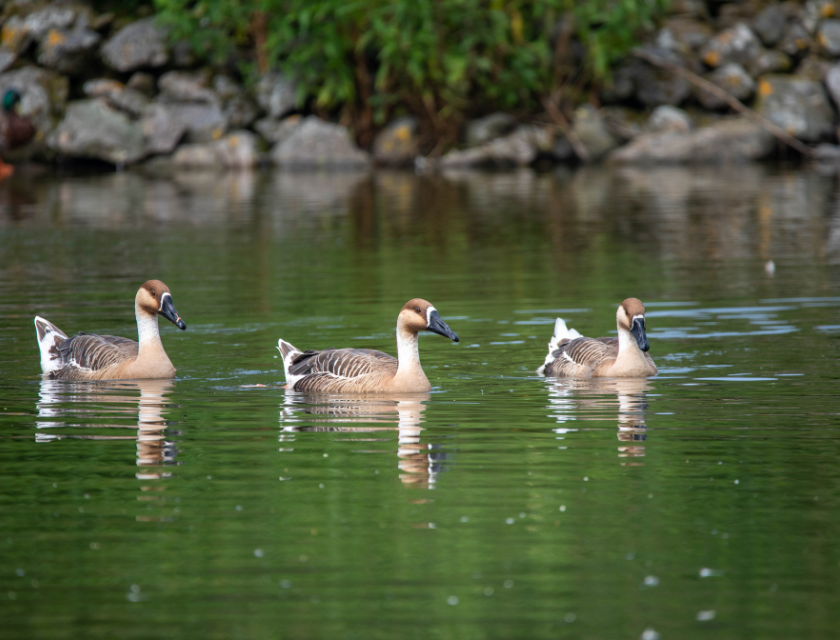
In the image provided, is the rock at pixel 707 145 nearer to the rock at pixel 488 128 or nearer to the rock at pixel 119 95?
the rock at pixel 488 128

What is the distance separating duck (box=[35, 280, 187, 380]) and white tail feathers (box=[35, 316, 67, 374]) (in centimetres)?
1

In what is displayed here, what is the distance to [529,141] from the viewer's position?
1865 inches

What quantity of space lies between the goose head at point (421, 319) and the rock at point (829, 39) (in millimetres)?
40374

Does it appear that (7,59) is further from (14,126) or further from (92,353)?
(92,353)

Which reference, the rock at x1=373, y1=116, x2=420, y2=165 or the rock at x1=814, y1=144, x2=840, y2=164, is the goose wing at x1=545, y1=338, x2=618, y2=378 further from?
the rock at x1=373, y1=116, x2=420, y2=165

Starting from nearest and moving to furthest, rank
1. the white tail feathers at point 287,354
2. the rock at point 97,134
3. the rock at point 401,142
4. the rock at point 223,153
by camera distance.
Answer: the white tail feathers at point 287,354 → the rock at point 401,142 → the rock at point 223,153 → the rock at point 97,134

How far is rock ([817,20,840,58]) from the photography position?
1906 inches

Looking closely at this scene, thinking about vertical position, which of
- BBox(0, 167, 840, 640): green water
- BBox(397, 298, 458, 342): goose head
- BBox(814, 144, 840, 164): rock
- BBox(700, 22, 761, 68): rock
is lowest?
BBox(0, 167, 840, 640): green water

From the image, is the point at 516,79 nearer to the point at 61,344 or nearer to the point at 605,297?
the point at 605,297

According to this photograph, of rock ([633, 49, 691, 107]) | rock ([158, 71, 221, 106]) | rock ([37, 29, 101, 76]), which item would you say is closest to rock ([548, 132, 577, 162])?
rock ([633, 49, 691, 107])

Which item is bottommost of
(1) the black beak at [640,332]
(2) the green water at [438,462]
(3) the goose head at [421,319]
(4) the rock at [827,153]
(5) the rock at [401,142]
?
(2) the green water at [438,462]

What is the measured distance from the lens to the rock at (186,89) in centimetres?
4994

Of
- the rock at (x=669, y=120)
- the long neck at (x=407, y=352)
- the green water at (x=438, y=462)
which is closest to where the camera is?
the green water at (x=438, y=462)

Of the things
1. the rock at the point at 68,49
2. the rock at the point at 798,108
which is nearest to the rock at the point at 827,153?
the rock at the point at 798,108
